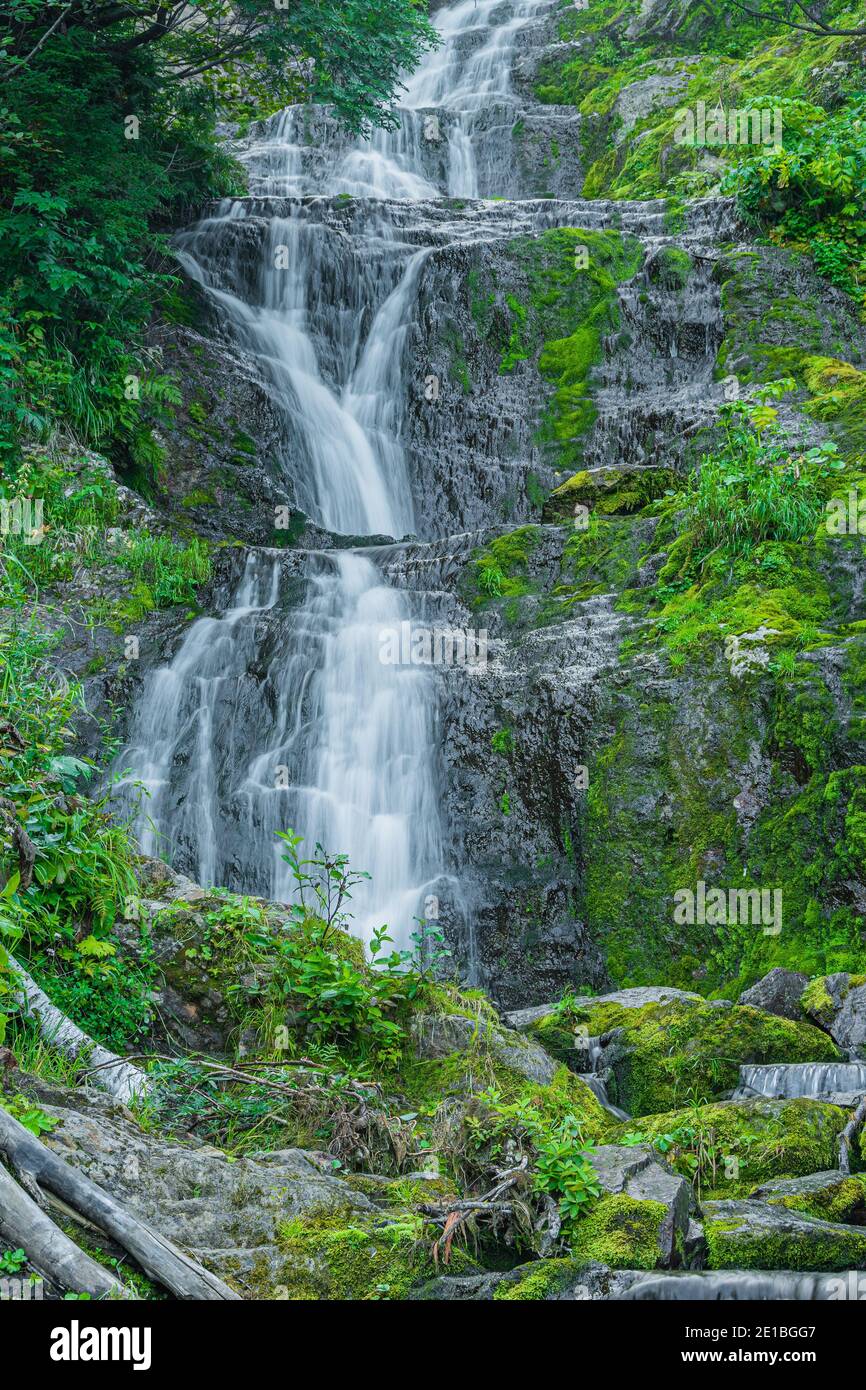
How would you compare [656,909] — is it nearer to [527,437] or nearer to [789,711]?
[789,711]

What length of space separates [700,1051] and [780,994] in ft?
3.05

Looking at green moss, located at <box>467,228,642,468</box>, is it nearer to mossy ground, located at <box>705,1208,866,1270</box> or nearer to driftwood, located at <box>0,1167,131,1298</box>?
mossy ground, located at <box>705,1208,866,1270</box>

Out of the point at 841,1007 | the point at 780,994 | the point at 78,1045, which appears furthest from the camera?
the point at 780,994

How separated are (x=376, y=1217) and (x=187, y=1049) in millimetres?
1653

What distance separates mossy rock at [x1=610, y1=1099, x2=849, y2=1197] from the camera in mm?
4430

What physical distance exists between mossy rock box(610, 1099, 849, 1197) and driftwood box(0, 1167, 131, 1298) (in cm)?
259

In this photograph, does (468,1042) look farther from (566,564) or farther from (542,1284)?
(566,564)

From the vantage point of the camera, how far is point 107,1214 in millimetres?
2900

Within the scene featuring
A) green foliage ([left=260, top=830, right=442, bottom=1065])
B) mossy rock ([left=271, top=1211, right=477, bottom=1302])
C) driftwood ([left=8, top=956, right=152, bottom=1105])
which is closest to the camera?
mossy rock ([left=271, top=1211, right=477, bottom=1302])

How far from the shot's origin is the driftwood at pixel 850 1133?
176 inches

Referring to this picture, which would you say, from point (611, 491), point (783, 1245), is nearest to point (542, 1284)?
point (783, 1245)

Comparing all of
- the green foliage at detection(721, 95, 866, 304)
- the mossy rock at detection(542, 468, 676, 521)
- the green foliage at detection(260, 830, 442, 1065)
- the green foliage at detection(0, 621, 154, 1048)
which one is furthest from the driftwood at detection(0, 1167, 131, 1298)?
the green foliage at detection(721, 95, 866, 304)

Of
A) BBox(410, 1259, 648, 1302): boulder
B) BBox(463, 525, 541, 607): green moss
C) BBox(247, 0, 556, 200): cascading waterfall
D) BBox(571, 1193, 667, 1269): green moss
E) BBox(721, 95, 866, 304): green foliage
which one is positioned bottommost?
BBox(410, 1259, 648, 1302): boulder

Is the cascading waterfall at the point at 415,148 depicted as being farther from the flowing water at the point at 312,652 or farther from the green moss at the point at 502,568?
the green moss at the point at 502,568
